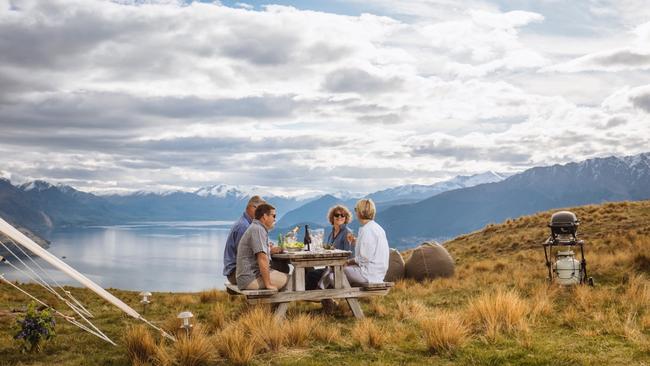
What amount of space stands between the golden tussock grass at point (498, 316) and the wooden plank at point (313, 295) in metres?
1.66

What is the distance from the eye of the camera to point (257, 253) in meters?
8.33

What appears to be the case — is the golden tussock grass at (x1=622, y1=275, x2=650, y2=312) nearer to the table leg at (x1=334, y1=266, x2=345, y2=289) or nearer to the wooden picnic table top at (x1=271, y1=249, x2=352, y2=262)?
the table leg at (x1=334, y1=266, x2=345, y2=289)

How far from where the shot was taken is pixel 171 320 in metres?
8.78

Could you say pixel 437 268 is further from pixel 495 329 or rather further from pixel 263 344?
pixel 263 344

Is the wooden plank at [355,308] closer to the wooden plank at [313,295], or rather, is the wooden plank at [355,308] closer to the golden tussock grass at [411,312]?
Answer: the wooden plank at [313,295]

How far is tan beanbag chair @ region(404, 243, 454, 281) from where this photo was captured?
51.7 feet

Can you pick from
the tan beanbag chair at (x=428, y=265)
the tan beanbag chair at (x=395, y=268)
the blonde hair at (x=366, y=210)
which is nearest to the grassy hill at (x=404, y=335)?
the blonde hair at (x=366, y=210)

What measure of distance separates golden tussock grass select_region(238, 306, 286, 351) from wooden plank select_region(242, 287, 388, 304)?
1.68 feet

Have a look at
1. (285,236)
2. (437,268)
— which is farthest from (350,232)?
(437,268)

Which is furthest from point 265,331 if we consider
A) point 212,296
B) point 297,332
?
point 212,296

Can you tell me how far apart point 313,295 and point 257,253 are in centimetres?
126

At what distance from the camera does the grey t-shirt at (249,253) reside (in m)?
8.33

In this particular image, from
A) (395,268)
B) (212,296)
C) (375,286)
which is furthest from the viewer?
(395,268)

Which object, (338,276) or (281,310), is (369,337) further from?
(338,276)
